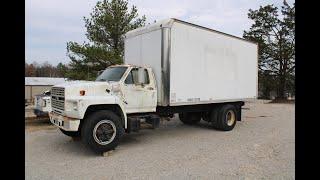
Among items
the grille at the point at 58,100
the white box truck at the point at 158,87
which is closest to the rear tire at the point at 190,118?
the white box truck at the point at 158,87

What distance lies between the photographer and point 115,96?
8.25 meters

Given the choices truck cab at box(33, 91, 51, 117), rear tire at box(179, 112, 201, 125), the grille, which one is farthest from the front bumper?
rear tire at box(179, 112, 201, 125)

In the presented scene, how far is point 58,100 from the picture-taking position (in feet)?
27.2

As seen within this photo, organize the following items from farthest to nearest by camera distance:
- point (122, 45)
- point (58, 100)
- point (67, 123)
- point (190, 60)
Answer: point (122, 45), point (190, 60), point (58, 100), point (67, 123)

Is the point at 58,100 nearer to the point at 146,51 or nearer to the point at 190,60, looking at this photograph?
the point at 146,51

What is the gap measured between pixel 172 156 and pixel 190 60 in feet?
11.6

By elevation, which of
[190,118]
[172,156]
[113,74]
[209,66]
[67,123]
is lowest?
[172,156]

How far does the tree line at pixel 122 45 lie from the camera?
21.1m

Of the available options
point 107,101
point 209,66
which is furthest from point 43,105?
point 209,66

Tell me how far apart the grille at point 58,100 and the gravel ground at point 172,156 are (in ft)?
3.74

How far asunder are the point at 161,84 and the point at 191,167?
128 inches

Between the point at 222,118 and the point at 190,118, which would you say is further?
the point at 190,118

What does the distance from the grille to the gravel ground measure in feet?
3.74

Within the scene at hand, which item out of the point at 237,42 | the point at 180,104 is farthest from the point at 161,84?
the point at 237,42
